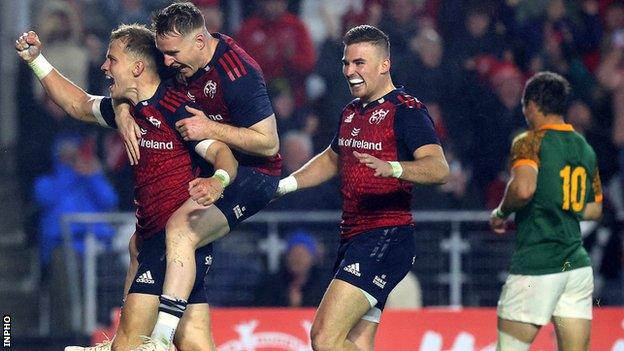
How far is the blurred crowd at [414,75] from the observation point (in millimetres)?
13500

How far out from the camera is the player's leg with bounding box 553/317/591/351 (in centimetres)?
948

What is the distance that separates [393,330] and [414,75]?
332cm

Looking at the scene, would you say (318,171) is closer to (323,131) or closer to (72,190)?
(323,131)

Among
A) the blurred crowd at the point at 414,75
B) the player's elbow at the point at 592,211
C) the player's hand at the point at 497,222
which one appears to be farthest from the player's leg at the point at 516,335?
the blurred crowd at the point at 414,75

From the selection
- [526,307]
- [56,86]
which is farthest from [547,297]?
[56,86]

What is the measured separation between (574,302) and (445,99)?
4.59 metres

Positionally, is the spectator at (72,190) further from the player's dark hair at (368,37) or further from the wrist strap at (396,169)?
the wrist strap at (396,169)

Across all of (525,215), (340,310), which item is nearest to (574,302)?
(525,215)

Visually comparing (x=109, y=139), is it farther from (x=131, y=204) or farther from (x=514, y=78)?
(x=514, y=78)

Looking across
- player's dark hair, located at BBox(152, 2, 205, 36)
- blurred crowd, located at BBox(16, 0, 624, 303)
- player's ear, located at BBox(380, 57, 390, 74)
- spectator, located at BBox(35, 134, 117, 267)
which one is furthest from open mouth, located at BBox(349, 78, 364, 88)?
spectator, located at BBox(35, 134, 117, 267)

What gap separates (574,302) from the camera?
31.2 ft

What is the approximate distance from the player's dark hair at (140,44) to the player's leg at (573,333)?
3.19 metres

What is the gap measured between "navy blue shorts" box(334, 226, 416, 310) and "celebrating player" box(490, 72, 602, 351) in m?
1.01

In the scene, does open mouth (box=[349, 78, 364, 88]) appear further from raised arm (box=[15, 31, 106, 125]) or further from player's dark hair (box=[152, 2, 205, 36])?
raised arm (box=[15, 31, 106, 125])
